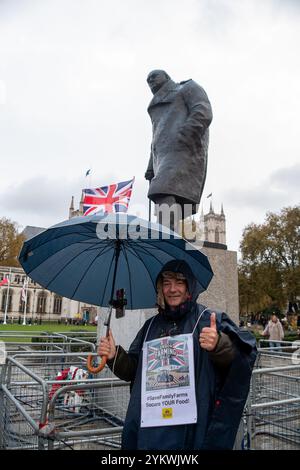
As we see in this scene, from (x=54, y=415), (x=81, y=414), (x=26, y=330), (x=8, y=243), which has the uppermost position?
(x=8, y=243)

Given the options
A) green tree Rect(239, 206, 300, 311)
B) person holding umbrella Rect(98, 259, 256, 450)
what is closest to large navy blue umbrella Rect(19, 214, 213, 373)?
person holding umbrella Rect(98, 259, 256, 450)

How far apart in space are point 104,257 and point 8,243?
62.3 m

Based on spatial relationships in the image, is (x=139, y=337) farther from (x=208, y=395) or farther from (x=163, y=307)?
(x=208, y=395)

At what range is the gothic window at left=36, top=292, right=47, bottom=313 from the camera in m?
83.8

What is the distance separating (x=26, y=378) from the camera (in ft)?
26.3

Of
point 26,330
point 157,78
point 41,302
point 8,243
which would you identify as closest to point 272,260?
point 26,330

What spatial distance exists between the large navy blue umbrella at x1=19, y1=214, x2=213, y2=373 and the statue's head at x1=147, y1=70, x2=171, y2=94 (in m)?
3.73

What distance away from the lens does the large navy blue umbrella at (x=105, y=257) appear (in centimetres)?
259

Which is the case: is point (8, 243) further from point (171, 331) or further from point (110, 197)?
point (171, 331)

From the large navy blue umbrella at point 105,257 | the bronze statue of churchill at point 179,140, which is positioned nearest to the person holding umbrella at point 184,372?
the large navy blue umbrella at point 105,257

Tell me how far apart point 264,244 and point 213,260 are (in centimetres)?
3391

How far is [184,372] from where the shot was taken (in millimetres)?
2314

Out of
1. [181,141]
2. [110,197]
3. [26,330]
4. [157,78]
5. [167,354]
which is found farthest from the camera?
[26,330]

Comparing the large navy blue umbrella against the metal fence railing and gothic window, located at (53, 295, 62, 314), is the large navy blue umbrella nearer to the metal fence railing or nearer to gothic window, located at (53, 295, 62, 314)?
the metal fence railing
